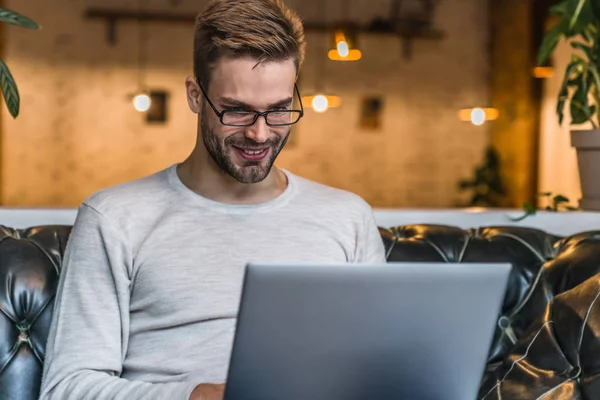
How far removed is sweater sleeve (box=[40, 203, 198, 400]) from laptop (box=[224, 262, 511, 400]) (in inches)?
13.2

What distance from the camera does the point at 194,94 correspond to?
1.64 metres

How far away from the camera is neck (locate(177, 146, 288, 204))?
1.66 m

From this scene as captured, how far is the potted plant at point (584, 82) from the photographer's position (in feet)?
7.78

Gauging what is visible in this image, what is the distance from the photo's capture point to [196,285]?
1560 millimetres

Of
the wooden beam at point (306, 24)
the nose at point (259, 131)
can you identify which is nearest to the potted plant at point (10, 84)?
the nose at point (259, 131)

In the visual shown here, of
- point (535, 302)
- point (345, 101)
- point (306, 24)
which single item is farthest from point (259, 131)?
point (345, 101)

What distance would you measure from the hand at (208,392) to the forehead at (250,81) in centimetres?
56

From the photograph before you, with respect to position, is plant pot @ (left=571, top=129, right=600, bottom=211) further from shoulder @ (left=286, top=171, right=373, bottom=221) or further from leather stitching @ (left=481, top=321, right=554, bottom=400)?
shoulder @ (left=286, top=171, right=373, bottom=221)

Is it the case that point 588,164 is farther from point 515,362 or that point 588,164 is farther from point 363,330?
point 363,330

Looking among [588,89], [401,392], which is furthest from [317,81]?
[401,392]

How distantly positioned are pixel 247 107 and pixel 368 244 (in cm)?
45

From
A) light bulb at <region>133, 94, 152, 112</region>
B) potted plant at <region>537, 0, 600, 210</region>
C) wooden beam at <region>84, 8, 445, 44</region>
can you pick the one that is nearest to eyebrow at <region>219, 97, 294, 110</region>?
potted plant at <region>537, 0, 600, 210</region>

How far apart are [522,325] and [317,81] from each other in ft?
18.2

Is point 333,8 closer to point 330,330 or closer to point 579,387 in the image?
point 579,387
